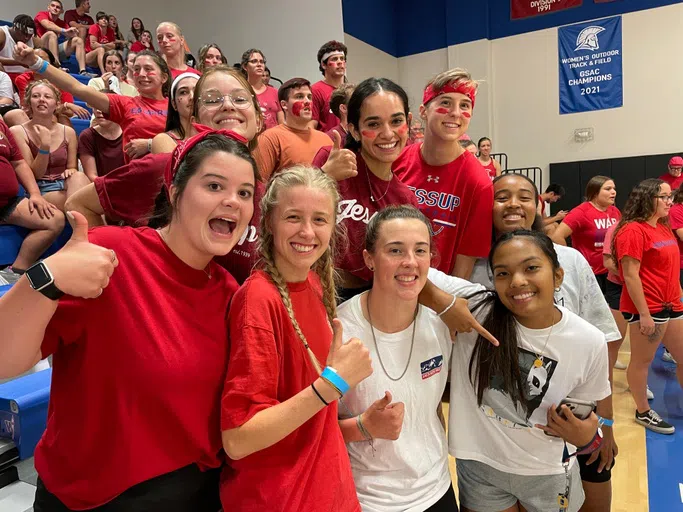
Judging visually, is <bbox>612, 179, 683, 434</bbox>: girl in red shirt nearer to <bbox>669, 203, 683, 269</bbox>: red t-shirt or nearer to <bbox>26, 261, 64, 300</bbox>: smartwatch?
<bbox>669, 203, 683, 269</bbox>: red t-shirt

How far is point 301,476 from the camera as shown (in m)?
1.19

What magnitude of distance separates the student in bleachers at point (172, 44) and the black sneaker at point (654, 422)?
443 centimetres

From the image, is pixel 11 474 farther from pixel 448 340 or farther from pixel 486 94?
pixel 486 94

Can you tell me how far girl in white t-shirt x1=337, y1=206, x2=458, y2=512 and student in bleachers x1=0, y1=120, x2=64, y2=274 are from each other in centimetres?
235

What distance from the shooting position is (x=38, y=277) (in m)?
0.91

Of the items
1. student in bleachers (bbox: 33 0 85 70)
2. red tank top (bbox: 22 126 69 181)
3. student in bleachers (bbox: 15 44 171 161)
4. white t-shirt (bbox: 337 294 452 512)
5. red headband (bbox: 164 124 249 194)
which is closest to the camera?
red headband (bbox: 164 124 249 194)

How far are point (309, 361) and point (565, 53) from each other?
10.7 meters

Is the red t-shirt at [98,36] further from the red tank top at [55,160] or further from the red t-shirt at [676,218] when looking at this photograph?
the red t-shirt at [676,218]

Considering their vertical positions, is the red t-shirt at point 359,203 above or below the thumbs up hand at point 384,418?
above

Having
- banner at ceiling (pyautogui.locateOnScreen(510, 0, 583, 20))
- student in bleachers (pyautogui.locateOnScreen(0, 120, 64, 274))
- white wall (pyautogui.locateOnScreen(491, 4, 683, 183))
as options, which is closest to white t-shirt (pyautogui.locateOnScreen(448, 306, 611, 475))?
student in bleachers (pyautogui.locateOnScreen(0, 120, 64, 274))

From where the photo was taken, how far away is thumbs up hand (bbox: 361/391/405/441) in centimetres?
141

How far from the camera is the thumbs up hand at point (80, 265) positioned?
93 cm

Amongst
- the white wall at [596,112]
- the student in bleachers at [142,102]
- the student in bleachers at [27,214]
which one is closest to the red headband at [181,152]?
the student in bleachers at [142,102]

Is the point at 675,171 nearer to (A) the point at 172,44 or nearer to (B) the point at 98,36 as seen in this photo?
(A) the point at 172,44
